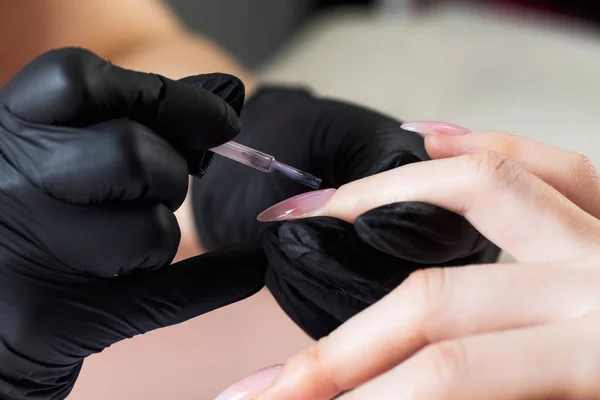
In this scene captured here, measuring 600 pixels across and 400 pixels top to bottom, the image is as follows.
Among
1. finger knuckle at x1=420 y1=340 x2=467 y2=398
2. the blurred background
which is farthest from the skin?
finger knuckle at x1=420 y1=340 x2=467 y2=398

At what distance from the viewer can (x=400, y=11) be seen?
4.98ft

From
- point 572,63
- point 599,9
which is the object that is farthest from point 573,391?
point 599,9

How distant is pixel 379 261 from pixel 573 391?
0.48 ft

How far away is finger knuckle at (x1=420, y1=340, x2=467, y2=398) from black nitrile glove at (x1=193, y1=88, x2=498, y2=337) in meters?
0.07

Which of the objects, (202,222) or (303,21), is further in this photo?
(303,21)

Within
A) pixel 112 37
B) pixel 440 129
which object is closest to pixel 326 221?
pixel 440 129

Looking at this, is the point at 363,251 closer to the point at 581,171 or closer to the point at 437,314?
the point at 437,314

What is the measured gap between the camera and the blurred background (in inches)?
20.9

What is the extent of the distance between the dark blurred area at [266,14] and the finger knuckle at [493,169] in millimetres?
956

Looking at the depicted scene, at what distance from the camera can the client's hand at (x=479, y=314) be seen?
0.33 metres

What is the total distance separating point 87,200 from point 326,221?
161 mm

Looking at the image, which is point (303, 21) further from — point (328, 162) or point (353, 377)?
point (353, 377)

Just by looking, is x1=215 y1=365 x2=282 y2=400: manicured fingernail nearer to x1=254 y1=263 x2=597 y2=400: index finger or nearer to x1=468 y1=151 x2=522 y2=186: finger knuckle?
x1=254 y1=263 x2=597 y2=400: index finger

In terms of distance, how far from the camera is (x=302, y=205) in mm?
459
